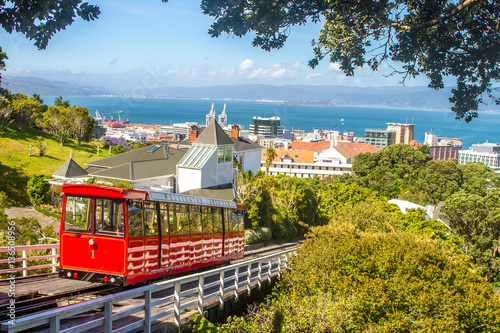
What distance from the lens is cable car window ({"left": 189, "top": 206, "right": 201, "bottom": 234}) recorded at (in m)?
15.4

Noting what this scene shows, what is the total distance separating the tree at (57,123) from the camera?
2177 inches

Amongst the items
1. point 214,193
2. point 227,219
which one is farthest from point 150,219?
point 214,193

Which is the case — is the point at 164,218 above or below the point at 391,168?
above

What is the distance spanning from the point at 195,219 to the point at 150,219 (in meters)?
2.94

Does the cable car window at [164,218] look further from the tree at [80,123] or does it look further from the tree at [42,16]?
the tree at [80,123]

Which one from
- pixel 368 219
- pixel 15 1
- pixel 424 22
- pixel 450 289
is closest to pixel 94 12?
pixel 15 1

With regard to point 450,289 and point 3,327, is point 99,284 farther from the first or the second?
point 450,289

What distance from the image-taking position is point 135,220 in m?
12.3

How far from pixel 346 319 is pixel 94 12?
31.7ft

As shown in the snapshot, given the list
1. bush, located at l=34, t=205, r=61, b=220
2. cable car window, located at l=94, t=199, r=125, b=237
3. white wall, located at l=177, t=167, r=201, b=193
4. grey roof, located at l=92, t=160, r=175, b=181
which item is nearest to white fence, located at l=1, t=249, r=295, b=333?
cable car window, located at l=94, t=199, r=125, b=237

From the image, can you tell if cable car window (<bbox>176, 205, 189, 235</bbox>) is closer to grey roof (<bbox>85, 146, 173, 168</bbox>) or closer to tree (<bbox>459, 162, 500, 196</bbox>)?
grey roof (<bbox>85, 146, 173, 168</bbox>)

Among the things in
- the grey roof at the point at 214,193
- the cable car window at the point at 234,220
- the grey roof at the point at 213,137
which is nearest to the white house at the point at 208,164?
the grey roof at the point at 213,137

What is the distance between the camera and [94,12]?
656 centimetres

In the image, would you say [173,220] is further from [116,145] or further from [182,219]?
[116,145]
